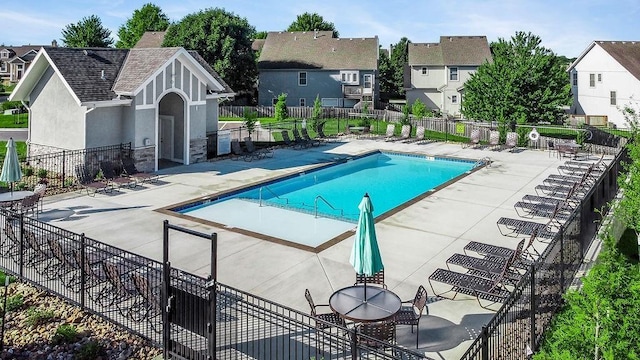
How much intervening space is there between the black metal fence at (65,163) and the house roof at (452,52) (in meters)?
42.0

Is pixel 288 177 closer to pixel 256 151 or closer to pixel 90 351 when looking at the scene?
pixel 256 151

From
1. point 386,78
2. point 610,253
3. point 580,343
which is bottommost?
point 580,343

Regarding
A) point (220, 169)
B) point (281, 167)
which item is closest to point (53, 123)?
point (220, 169)

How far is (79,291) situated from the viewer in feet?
32.9

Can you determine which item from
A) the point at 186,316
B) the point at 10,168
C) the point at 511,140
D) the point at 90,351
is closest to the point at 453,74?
the point at 511,140

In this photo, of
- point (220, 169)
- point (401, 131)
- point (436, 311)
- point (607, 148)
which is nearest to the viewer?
point (436, 311)

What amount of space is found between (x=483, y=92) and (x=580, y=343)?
1374 inches

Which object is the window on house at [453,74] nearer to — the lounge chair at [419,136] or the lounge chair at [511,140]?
the lounge chair at [419,136]

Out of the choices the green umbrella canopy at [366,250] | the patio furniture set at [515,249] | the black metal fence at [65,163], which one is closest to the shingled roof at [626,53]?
the patio furniture set at [515,249]

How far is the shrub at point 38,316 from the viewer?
31.5ft

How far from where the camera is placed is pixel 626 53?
49.4 meters

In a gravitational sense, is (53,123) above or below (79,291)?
above

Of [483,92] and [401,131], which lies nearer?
[401,131]

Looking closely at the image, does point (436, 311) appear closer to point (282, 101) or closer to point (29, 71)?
point (29, 71)
